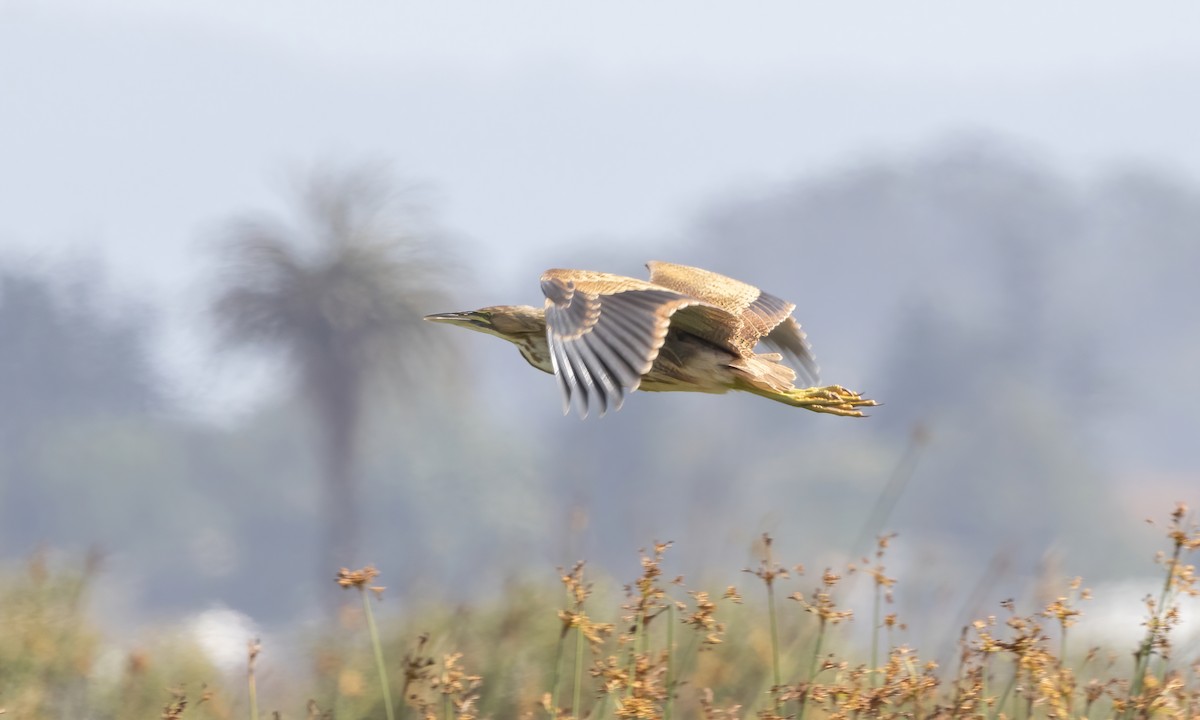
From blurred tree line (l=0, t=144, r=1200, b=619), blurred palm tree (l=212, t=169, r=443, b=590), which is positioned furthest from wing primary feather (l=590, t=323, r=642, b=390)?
blurred palm tree (l=212, t=169, r=443, b=590)

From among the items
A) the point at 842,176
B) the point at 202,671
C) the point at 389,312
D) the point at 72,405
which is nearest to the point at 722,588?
the point at 202,671

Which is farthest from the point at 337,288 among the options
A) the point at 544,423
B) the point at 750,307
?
the point at 544,423

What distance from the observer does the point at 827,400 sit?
498 cm

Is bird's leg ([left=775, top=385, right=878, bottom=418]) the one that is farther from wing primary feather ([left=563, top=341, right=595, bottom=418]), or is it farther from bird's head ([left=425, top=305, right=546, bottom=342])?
bird's head ([left=425, top=305, right=546, bottom=342])

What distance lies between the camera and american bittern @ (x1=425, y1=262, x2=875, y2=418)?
4.53 m

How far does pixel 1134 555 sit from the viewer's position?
45.5m

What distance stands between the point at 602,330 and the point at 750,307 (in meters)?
1.14

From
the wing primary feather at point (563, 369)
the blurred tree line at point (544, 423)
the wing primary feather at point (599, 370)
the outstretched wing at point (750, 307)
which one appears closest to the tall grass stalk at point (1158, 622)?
the wing primary feather at point (599, 370)

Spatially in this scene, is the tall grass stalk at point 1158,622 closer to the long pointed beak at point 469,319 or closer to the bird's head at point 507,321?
the bird's head at point 507,321

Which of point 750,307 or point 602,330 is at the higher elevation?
point 750,307

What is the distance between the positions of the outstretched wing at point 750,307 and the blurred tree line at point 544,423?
1233cm

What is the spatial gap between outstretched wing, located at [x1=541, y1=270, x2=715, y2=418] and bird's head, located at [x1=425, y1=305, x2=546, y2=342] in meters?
0.41

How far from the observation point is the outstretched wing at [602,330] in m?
4.47

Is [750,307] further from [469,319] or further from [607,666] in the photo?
[607,666]
